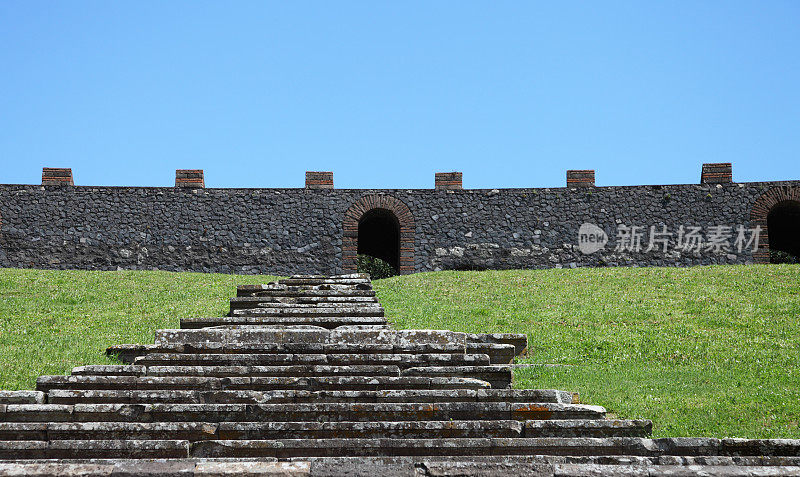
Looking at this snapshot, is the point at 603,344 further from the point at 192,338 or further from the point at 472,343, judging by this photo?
the point at 192,338

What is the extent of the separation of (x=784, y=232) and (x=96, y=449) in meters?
20.6

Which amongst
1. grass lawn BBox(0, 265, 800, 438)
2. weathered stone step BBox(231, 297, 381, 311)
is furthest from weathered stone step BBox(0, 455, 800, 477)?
weathered stone step BBox(231, 297, 381, 311)

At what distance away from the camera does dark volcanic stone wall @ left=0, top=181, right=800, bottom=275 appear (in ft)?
62.6

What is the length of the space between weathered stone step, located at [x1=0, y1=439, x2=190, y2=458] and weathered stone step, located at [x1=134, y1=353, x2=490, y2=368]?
5.12ft

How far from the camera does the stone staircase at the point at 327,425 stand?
4.97 m

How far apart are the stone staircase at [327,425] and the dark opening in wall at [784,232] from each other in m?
16.3

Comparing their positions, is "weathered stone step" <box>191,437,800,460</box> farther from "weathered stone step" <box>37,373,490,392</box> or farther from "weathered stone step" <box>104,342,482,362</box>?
"weathered stone step" <box>104,342,482,362</box>

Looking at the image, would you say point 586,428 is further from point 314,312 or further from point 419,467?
point 314,312

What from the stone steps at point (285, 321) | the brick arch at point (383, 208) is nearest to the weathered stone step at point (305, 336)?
the stone steps at point (285, 321)

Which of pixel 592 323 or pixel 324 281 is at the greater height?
pixel 324 281

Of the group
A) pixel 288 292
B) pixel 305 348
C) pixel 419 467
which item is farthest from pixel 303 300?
pixel 419 467

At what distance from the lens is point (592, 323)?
11047 mm

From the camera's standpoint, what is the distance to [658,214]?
62.8ft

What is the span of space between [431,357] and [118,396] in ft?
8.86
